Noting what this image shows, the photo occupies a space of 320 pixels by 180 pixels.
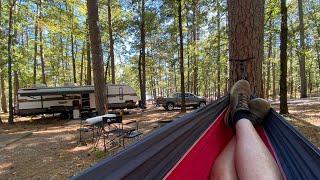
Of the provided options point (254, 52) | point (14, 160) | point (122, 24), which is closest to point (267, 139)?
point (254, 52)

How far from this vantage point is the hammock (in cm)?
158

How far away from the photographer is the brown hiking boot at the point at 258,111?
2.79m

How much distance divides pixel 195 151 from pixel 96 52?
909 cm

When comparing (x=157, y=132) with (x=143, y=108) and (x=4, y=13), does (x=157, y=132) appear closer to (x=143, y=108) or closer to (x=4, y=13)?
(x=4, y=13)

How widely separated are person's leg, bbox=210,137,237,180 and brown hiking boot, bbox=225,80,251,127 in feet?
1.06

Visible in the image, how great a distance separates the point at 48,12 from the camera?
1952 cm

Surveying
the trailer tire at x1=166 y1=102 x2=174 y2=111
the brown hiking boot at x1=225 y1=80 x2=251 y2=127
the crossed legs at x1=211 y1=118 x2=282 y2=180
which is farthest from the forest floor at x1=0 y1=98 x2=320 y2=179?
the trailer tire at x1=166 y1=102 x2=174 y2=111

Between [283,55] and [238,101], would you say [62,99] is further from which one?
[238,101]

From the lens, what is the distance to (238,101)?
298 centimetres

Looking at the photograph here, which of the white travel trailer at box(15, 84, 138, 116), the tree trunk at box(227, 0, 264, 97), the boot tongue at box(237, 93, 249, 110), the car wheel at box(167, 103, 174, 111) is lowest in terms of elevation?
the car wheel at box(167, 103, 174, 111)

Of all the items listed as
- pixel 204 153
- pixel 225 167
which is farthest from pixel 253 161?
pixel 204 153

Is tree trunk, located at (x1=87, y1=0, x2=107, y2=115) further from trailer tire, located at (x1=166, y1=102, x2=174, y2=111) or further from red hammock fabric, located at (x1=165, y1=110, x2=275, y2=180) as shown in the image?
trailer tire, located at (x1=166, y1=102, x2=174, y2=111)

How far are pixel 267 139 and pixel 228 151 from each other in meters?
0.35

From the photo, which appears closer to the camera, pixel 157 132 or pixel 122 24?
pixel 157 132
